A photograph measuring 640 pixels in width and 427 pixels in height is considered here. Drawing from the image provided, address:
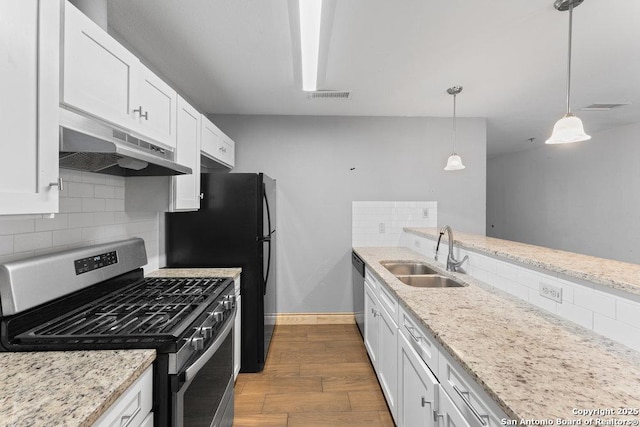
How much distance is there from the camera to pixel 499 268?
1.77 meters

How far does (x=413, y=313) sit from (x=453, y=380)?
1.25 ft

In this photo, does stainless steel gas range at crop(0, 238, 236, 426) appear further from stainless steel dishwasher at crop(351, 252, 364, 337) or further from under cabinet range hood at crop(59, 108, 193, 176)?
stainless steel dishwasher at crop(351, 252, 364, 337)

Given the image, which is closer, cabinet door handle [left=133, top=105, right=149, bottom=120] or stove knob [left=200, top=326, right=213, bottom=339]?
stove knob [left=200, top=326, right=213, bottom=339]

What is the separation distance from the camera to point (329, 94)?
117 inches

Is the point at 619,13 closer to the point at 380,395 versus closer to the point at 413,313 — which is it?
the point at 413,313

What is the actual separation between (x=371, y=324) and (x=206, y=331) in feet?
5.08

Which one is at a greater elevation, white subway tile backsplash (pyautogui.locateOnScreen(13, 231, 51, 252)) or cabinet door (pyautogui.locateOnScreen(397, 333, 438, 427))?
white subway tile backsplash (pyautogui.locateOnScreen(13, 231, 51, 252))

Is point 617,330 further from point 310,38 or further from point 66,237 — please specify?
point 66,237

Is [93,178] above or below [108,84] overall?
below

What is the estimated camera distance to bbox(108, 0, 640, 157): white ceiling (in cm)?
176

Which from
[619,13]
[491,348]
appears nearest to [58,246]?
[491,348]

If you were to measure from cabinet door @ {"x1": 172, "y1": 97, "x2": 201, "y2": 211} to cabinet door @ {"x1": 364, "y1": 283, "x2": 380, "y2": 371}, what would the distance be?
62.4 inches

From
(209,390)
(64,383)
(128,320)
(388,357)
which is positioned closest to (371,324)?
(388,357)

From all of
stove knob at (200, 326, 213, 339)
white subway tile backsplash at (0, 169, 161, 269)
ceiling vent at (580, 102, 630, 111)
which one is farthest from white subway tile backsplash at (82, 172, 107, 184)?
ceiling vent at (580, 102, 630, 111)
